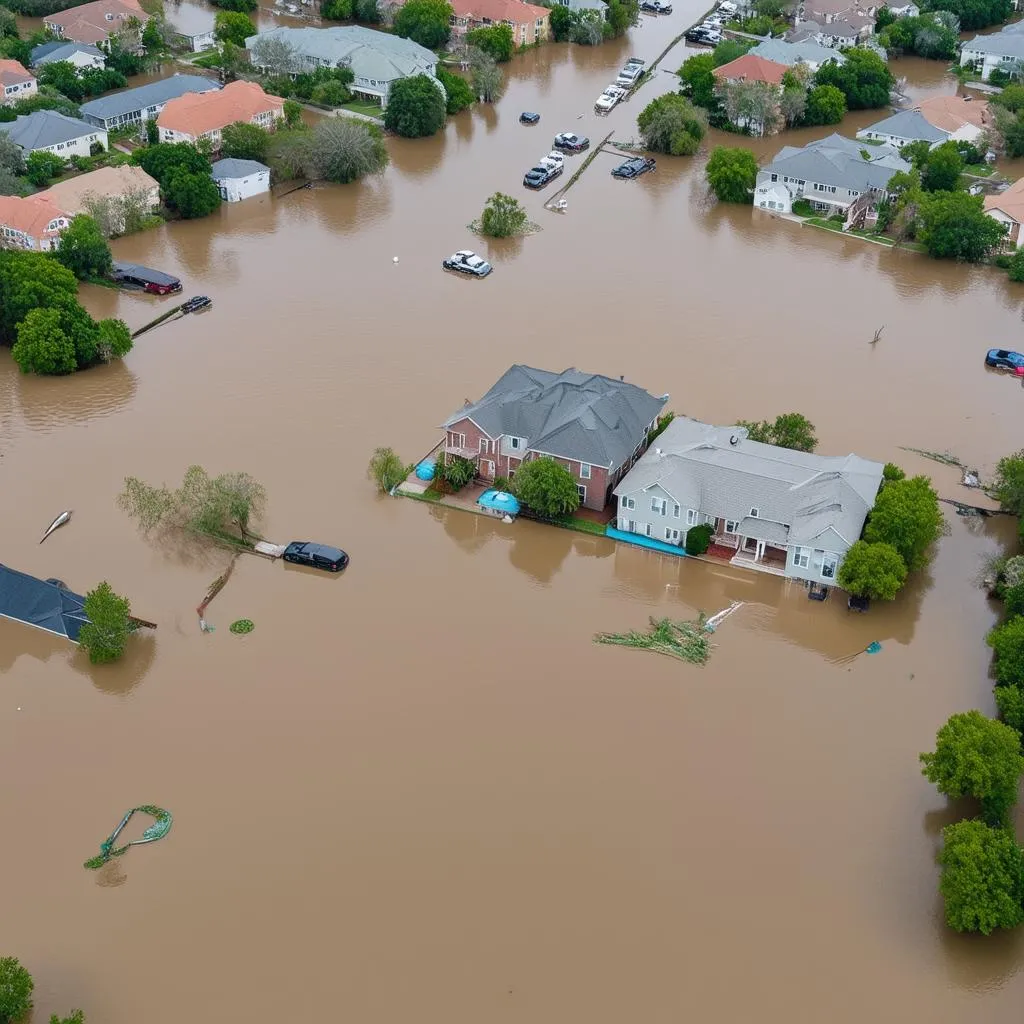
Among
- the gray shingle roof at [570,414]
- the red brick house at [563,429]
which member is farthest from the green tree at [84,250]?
the gray shingle roof at [570,414]

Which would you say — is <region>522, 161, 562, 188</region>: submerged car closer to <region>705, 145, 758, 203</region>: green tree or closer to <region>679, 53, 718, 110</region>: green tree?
<region>705, 145, 758, 203</region>: green tree

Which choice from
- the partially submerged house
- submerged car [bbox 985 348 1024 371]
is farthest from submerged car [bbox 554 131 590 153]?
submerged car [bbox 985 348 1024 371]

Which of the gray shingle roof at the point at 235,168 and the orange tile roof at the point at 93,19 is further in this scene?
the orange tile roof at the point at 93,19

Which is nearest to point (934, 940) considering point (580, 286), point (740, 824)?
point (740, 824)

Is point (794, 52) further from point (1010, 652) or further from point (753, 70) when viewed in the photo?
point (1010, 652)

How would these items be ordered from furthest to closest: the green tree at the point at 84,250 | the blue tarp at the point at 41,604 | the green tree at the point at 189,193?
the green tree at the point at 189,193 < the green tree at the point at 84,250 < the blue tarp at the point at 41,604

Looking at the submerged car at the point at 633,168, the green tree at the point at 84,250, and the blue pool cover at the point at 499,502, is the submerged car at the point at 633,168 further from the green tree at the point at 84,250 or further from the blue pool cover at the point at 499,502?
the blue pool cover at the point at 499,502
